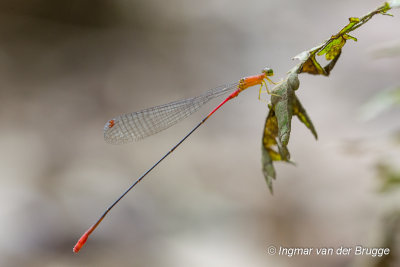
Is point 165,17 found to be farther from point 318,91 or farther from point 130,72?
point 318,91

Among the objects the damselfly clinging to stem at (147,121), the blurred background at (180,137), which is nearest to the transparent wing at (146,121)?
the damselfly clinging to stem at (147,121)

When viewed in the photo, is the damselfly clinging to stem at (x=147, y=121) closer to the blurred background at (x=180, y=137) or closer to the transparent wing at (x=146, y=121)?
the transparent wing at (x=146, y=121)

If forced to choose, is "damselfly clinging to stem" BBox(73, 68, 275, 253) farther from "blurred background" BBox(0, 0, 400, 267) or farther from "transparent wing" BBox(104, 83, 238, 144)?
"blurred background" BBox(0, 0, 400, 267)

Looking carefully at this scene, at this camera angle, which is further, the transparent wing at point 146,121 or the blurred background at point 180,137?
the blurred background at point 180,137

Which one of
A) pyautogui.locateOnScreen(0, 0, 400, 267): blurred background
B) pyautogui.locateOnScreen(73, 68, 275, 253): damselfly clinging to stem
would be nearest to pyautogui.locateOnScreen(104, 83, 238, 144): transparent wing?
pyautogui.locateOnScreen(73, 68, 275, 253): damselfly clinging to stem

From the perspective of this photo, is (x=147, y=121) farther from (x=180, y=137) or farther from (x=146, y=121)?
(x=180, y=137)
